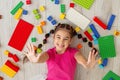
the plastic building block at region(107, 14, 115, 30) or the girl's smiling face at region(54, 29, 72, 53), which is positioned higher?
the plastic building block at region(107, 14, 115, 30)

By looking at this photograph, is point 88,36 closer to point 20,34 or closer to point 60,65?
point 60,65

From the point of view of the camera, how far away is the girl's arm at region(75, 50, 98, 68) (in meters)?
1.24

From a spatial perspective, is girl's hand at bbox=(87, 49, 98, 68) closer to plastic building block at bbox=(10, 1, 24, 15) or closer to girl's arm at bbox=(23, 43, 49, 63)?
girl's arm at bbox=(23, 43, 49, 63)

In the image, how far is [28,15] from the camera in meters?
1.33

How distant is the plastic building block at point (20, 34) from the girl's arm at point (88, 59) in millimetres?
277

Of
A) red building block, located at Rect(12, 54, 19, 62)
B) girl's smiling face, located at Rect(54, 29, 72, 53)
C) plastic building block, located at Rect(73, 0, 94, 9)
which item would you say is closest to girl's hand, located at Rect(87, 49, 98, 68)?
girl's smiling face, located at Rect(54, 29, 72, 53)

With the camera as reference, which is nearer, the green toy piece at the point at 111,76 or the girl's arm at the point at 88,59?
the girl's arm at the point at 88,59

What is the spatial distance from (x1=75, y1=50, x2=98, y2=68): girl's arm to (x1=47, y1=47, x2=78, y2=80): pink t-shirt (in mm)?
32

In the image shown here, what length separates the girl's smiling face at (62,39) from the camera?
124 cm

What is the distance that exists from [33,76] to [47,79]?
101 mm

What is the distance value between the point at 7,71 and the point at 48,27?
12.5 inches

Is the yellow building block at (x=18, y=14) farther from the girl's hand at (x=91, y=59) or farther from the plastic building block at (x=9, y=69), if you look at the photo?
the girl's hand at (x=91, y=59)

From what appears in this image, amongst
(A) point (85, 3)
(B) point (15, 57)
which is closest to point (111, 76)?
(A) point (85, 3)

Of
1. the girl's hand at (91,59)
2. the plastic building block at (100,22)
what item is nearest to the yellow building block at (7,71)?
the girl's hand at (91,59)
